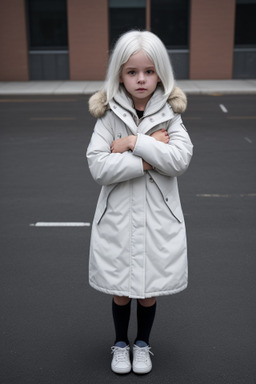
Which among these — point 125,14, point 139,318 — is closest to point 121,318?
point 139,318

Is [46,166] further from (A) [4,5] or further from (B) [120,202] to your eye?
(A) [4,5]

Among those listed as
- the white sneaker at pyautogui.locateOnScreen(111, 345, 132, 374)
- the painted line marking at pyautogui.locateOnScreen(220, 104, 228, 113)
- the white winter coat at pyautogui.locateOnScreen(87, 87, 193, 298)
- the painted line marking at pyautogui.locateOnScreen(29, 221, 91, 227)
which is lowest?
the painted line marking at pyautogui.locateOnScreen(220, 104, 228, 113)

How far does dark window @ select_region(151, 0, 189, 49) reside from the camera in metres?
22.0

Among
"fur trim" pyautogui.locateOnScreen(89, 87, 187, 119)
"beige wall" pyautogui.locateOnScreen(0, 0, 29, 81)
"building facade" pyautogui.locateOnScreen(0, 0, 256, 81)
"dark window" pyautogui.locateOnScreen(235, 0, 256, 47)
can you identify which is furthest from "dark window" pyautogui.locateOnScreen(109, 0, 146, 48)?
"fur trim" pyautogui.locateOnScreen(89, 87, 187, 119)

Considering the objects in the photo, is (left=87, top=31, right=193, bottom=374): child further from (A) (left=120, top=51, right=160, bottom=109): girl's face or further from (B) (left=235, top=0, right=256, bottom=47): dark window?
(B) (left=235, top=0, right=256, bottom=47): dark window

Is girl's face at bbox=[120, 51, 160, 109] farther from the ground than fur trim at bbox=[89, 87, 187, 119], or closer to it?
farther from the ground

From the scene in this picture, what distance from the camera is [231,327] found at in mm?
3707

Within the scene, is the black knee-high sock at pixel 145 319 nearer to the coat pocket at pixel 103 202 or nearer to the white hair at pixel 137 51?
the coat pocket at pixel 103 202

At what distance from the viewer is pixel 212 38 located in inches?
870

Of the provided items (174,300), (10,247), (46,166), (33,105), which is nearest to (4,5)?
(33,105)

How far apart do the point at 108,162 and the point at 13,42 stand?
20602 mm

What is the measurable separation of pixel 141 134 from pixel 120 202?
386 mm

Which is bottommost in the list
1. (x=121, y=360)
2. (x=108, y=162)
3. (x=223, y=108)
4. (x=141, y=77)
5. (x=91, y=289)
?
(x=223, y=108)

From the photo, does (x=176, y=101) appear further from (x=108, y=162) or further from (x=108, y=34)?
(x=108, y=34)
